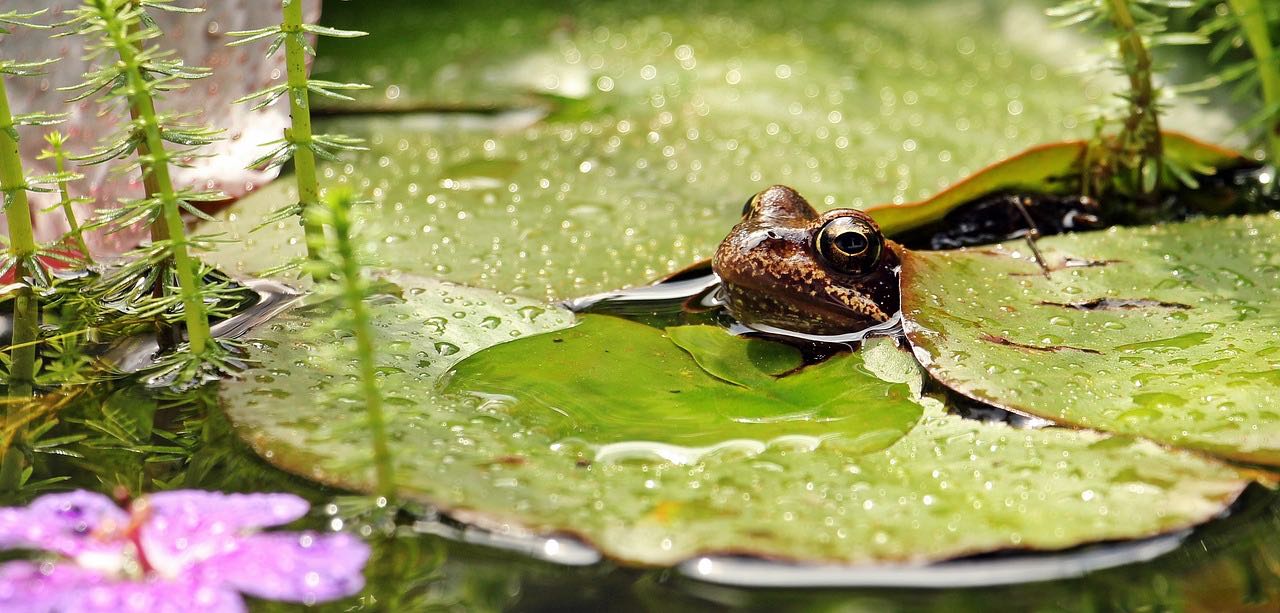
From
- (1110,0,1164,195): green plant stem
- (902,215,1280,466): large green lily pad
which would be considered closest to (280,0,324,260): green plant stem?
(902,215,1280,466): large green lily pad

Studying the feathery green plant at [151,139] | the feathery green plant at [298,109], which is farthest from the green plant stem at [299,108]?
the feathery green plant at [151,139]

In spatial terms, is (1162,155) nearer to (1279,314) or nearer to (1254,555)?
(1279,314)

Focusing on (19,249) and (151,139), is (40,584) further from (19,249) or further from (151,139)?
(19,249)

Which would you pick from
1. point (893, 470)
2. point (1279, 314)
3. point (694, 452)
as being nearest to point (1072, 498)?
point (893, 470)

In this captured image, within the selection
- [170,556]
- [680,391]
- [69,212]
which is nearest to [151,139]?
[69,212]

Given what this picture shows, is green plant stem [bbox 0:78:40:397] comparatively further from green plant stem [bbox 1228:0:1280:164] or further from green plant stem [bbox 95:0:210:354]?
green plant stem [bbox 1228:0:1280:164]

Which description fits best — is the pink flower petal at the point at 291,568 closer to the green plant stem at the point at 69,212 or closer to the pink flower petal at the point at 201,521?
the pink flower petal at the point at 201,521

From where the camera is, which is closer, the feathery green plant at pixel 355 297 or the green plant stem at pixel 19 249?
the feathery green plant at pixel 355 297
